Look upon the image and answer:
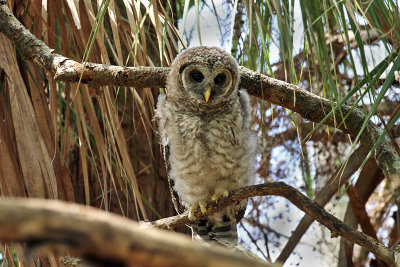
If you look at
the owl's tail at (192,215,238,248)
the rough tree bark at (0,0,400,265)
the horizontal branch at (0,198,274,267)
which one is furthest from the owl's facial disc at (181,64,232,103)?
the horizontal branch at (0,198,274,267)

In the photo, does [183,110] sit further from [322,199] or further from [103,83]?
[322,199]

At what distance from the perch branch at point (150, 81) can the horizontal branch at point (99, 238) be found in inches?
51.4

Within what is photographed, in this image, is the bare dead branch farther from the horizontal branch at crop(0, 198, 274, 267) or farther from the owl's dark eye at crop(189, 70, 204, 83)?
the horizontal branch at crop(0, 198, 274, 267)

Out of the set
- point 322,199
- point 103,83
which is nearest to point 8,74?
point 103,83

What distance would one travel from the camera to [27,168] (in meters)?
2.15

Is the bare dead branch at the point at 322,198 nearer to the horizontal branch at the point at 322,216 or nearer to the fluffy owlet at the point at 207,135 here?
the fluffy owlet at the point at 207,135

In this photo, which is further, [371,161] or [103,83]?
[371,161]

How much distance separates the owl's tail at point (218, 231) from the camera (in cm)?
279

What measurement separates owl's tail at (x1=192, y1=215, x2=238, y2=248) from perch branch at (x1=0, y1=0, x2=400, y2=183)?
87cm

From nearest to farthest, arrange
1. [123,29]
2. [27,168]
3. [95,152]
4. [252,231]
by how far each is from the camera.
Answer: [27,168], [123,29], [95,152], [252,231]

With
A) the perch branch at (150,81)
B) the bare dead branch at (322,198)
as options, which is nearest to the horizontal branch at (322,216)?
the perch branch at (150,81)

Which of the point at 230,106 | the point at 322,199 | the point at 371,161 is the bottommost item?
the point at 322,199

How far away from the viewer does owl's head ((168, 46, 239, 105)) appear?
2.62 m

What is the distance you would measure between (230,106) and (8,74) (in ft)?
3.50
